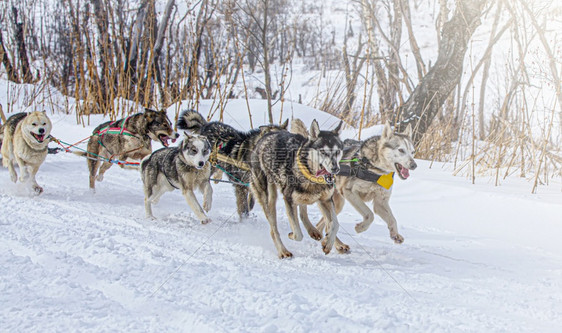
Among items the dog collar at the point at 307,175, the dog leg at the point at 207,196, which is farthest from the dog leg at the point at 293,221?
the dog leg at the point at 207,196

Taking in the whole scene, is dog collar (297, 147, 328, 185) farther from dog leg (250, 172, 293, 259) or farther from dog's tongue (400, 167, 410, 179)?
dog's tongue (400, 167, 410, 179)

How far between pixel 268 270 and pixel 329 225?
1.94ft

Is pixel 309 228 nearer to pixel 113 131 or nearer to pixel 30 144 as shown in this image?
pixel 113 131

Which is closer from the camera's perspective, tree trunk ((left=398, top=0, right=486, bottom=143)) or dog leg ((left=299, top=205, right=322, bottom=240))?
dog leg ((left=299, top=205, right=322, bottom=240))

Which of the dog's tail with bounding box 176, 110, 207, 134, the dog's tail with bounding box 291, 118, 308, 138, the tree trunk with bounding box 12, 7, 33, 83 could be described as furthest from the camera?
the tree trunk with bounding box 12, 7, 33, 83

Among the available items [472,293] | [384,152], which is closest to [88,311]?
[472,293]

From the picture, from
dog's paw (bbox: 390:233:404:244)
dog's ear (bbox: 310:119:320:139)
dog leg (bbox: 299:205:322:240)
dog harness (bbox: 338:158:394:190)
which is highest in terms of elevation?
dog's ear (bbox: 310:119:320:139)

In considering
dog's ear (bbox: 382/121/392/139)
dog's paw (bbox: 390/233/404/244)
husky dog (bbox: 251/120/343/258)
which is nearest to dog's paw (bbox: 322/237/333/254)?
husky dog (bbox: 251/120/343/258)

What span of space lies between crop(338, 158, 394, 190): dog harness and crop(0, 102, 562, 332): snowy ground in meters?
0.51

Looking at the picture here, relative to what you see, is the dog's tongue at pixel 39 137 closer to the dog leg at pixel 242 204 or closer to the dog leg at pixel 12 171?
the dog leg at pixel 12 171

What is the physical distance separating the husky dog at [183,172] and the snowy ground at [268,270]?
217 millimetres

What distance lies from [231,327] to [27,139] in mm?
4218

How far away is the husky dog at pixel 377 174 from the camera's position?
3.88m

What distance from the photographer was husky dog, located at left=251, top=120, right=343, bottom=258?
3387mm
